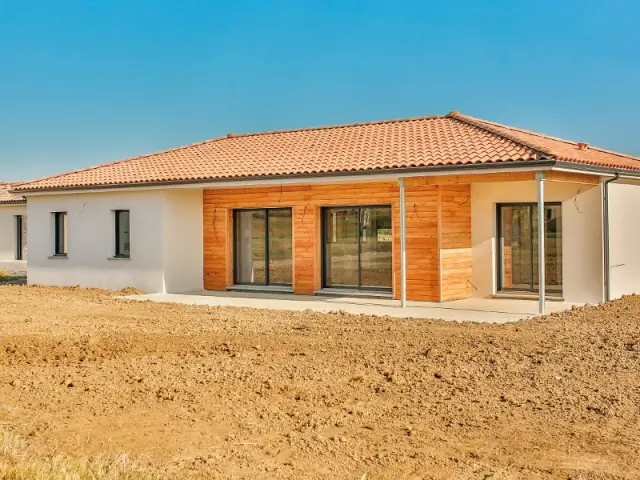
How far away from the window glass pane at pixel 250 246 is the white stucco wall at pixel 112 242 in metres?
1.09

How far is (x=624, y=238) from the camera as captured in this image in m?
15.5

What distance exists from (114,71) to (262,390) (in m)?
16.2

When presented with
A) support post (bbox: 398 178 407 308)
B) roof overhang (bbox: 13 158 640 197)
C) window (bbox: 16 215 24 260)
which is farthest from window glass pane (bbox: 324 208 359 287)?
window (bbox: 16 215 24 260)

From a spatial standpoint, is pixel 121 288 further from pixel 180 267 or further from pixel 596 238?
pixel 596 238

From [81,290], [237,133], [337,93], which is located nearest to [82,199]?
[81,290]

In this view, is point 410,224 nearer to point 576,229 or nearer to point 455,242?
point 455,242

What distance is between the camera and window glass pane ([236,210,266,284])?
18.0 meters

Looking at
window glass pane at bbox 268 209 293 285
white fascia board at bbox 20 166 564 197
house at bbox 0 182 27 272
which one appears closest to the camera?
white fascia board at bbox 20 166 564 197

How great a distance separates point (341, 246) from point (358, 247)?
480mm

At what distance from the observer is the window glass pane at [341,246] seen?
16562mm

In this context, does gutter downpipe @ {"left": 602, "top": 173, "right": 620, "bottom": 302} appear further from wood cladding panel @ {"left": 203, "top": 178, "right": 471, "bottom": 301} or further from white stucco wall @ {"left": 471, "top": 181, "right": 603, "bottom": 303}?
wood cladding panel @ {"left": 203, "top": 178, "right": 471, "bottom": 301}

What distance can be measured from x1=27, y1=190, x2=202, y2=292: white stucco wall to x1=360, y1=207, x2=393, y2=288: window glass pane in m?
4.71

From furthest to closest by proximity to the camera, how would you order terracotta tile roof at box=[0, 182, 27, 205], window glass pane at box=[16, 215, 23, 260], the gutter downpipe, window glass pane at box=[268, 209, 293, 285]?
1. window glass pane at box=[16, 215, 23, 260]
2. terracotta tile roof at box=[0, 182, 27, 205]
3. window glass pane at box=[268, 209, 293, 285]
4. the gutter downpipe

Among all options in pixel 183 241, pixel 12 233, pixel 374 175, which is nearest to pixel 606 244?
pixel 374 175
